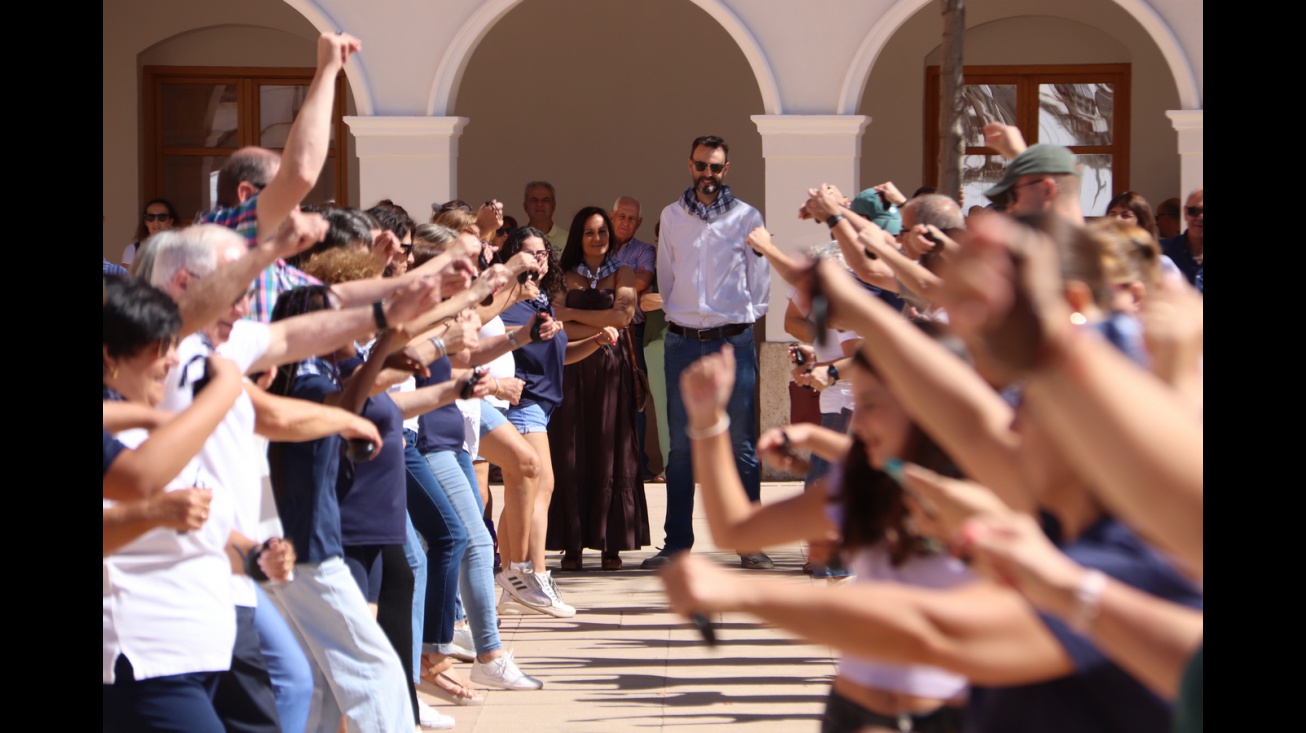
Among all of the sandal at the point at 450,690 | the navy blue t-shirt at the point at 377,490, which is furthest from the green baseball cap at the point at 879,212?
the navy blue t-shirt at the point at 377,490

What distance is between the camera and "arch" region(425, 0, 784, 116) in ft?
32.7

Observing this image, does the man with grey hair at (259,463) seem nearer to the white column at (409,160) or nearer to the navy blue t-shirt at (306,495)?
the navy blue t-shirt at (306,495)

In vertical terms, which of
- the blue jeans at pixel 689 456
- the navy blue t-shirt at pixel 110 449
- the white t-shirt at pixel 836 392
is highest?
the navy blue t-shirt at pixel 110 449

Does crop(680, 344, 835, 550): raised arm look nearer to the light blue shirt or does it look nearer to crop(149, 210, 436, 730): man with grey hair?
crop(149, 210, 436, 730): man with grey hair

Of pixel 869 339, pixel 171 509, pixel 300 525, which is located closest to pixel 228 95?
pixel 300 525

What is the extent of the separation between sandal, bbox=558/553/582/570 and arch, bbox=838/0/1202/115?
12.7ft

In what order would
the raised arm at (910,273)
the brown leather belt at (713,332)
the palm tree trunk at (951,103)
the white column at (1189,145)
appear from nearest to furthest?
the raised arm at (910,273) < the palm tree trunk at (951,103) < the brown leather belt at (713,332) < the white column at (1189,145)

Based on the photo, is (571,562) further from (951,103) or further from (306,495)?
(306,495)

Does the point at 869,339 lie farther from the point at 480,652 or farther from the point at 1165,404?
the point at 480,652

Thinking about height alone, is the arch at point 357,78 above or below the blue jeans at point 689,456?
above

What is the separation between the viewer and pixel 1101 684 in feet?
6.00

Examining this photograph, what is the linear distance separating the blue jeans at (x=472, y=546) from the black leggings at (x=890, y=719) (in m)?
2.54

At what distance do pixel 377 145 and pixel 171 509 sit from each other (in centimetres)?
755

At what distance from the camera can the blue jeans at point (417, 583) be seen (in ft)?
14.6
